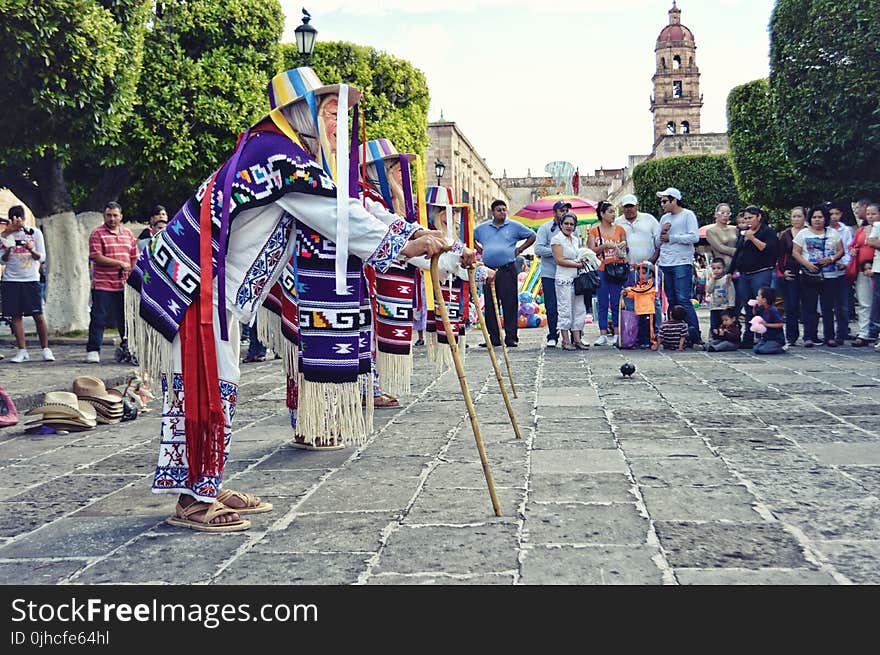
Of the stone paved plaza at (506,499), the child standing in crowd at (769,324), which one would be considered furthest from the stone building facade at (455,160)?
the stone paved plaza at (506,499)

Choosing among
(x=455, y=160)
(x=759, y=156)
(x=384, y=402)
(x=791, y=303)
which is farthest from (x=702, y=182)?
(x=384, y=402)

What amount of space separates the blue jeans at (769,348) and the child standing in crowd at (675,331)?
1163 millimetres

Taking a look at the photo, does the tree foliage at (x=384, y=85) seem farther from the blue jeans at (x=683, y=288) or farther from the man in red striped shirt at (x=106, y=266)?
the blue jeans at (x=683, y=288)

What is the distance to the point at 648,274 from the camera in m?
11.9

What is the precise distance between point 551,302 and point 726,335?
250 centimetres

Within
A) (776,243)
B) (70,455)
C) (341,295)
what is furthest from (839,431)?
(776,243)

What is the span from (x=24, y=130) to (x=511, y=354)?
296 inches

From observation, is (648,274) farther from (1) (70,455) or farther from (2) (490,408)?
(1) (70,455)

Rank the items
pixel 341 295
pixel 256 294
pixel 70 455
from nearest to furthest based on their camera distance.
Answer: pixel 256 294, pixel 341 295, pixel 70 455

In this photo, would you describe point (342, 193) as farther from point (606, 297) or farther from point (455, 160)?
point (455, 160)

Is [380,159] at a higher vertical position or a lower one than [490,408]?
higher

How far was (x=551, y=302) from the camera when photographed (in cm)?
1280

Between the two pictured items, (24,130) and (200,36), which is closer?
(24,130)

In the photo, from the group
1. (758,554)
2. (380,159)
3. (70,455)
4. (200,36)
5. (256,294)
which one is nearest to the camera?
(758,554)
